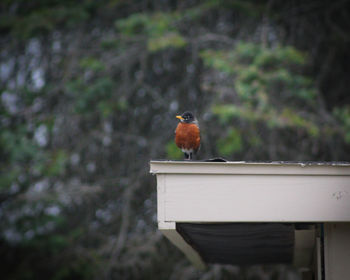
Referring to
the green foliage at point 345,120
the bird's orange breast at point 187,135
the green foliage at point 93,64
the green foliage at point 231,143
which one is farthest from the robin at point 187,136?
the green foliage at point 93,64

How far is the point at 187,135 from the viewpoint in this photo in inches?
123

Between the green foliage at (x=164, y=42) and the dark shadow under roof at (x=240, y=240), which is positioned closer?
the dark shadow under roof at (x=240, y=240)

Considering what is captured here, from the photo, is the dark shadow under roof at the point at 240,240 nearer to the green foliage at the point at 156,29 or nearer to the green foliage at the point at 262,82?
the green foliage at the point at 262,82

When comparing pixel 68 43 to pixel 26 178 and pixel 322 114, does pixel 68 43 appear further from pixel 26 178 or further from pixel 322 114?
pixel 322 114

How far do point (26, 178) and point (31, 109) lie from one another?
0.95 m

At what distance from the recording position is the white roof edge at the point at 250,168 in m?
1.89

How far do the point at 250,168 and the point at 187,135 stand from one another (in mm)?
1227

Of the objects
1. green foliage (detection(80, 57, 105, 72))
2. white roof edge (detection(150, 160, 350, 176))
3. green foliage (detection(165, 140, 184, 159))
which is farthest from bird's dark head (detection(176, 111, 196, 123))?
green foliage (detection(80, 57, 105, 72))

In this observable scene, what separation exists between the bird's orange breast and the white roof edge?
3.97 ft

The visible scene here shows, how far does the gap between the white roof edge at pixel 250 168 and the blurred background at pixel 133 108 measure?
138 inches

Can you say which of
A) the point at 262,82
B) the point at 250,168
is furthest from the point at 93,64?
the point at 250,168

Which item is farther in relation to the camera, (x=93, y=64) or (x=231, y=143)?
(x=93, y=64)

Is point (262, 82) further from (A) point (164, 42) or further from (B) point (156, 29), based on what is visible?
(B) point (156, 29)

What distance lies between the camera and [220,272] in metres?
6.06
